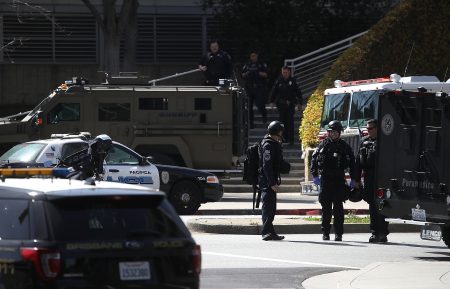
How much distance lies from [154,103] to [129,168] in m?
5.21

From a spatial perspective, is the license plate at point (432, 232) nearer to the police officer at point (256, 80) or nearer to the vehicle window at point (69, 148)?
the vehicle window at point (69, 148)

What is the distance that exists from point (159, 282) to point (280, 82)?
74.1ft

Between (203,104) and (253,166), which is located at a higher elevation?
(203,104)

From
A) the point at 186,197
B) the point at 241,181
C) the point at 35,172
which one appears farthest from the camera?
the point at 241,181

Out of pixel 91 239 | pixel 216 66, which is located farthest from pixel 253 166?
pixel 216 66

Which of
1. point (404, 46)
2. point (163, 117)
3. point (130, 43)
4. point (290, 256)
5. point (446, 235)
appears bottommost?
point (290, 256)

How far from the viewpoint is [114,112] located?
2728 cm

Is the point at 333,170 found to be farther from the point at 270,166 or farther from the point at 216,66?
the point at 216,66

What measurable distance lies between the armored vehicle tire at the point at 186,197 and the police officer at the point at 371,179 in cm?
567

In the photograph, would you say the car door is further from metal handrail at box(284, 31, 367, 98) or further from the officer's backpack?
metal handrail at box(284, 31, 367, 98)

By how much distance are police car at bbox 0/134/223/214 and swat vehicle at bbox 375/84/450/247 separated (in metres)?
6.44

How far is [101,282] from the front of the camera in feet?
29.1

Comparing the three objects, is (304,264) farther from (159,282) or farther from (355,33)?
(355,33)

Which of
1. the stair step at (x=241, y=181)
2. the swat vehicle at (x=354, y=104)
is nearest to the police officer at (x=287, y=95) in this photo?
the stair step at (x=241, y=181)
